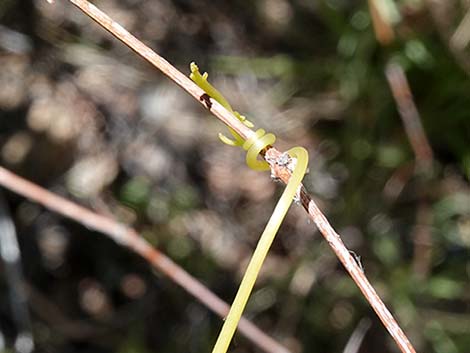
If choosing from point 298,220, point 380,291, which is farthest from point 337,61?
point 380,291

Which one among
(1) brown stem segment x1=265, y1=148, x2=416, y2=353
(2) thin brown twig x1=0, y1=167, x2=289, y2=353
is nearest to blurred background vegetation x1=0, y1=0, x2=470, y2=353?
(2) thin brown twig x1=0, y1=167, x2=289, y2=353

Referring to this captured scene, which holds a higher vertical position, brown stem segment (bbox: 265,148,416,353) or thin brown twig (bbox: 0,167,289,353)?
thin brown twig (bbox: 0,167,289,353)

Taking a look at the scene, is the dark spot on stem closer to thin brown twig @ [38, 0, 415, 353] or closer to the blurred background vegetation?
thin brown twig @ [38, 0, 415, 353]

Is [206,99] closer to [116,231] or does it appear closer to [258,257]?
[258,257]

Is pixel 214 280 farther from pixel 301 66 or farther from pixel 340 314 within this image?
pixel 301 66

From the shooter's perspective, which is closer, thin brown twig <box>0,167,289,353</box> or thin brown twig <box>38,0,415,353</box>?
thin brown twig <box>38,0,415,353</box>

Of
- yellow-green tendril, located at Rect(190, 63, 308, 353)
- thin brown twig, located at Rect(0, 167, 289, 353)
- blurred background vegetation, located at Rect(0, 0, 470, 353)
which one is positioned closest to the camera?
yellow-green tendril, located at Rect(190, 63, 308, 353)

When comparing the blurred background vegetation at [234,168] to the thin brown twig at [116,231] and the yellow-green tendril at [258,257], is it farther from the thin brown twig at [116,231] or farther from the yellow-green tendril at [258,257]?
the yellow-green tendril at [258,257]
